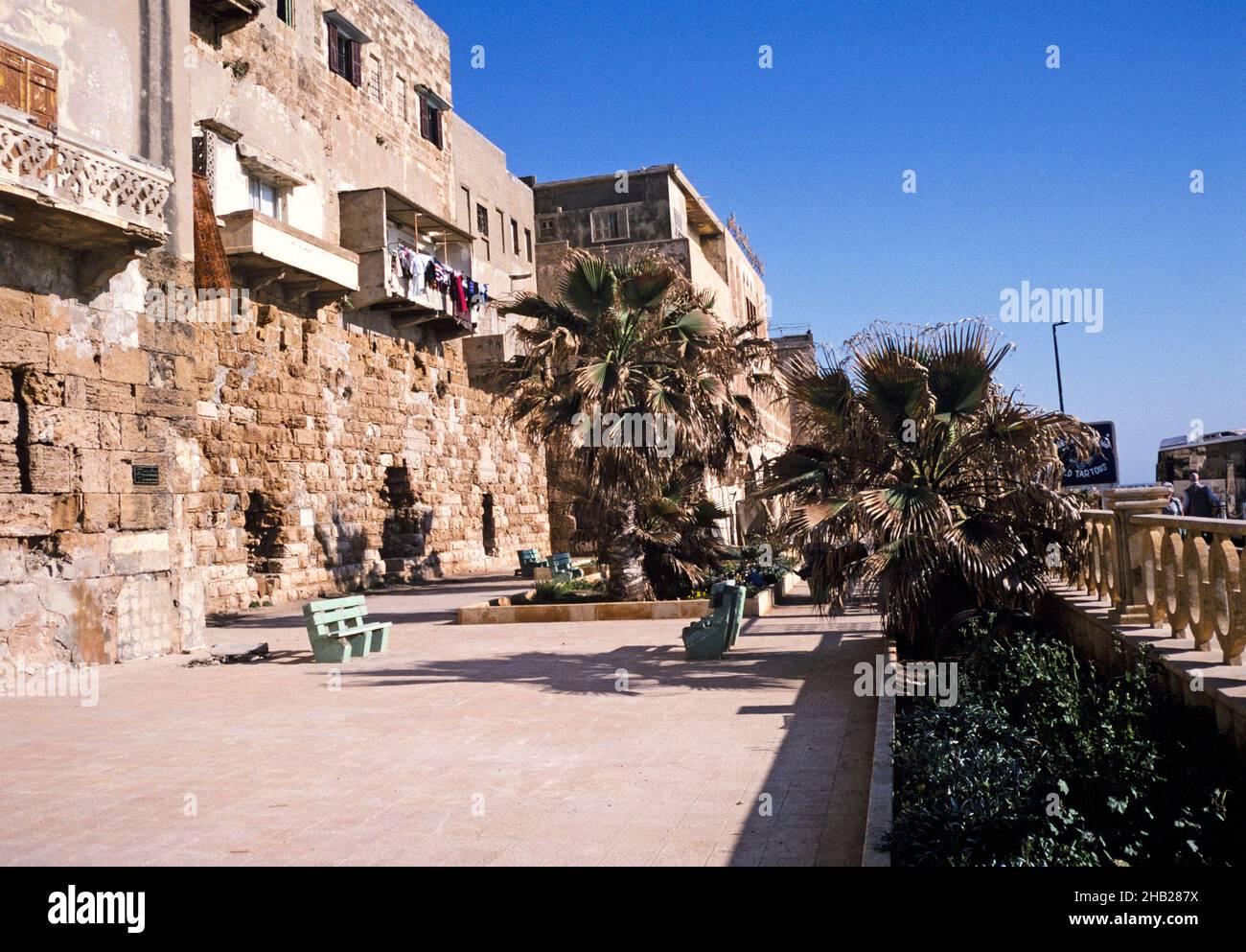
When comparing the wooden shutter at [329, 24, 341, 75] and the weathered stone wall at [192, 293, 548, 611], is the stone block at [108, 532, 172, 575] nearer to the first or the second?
the weathered stone wall at [192, 293, 548, 611]

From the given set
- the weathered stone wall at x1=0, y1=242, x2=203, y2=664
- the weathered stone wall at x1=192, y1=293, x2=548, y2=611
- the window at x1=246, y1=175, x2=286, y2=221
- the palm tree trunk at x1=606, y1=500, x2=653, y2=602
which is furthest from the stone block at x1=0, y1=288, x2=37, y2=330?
the window at x1=246, y1=175, x2=286, y2=221

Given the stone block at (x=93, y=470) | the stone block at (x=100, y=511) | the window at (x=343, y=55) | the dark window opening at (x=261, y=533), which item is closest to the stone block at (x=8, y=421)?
the stone block at (x=93, y=470)

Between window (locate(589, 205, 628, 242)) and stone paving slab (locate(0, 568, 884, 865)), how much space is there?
26.6 metres

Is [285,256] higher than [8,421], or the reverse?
[285,256]

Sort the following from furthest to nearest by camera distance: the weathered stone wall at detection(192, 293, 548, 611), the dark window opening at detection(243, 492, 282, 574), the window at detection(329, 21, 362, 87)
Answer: the window at detection(329, 21, 362, 87) < the dark window opening at detection(243, 492, 282, 574) < the weathered stone wall at detection(192, 293, 548, 611)

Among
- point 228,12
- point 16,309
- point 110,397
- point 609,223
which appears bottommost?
point 110,397

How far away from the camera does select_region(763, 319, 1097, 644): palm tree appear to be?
8.58m

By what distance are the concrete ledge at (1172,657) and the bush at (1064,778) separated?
0.36ft

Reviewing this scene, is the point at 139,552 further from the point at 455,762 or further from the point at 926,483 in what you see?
the point at 926,483

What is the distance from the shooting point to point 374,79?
2470cm

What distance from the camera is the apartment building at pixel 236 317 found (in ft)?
34.2

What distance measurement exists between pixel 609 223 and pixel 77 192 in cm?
2711

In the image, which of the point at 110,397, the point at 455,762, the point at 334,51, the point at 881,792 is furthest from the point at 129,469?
the point at 334,51
